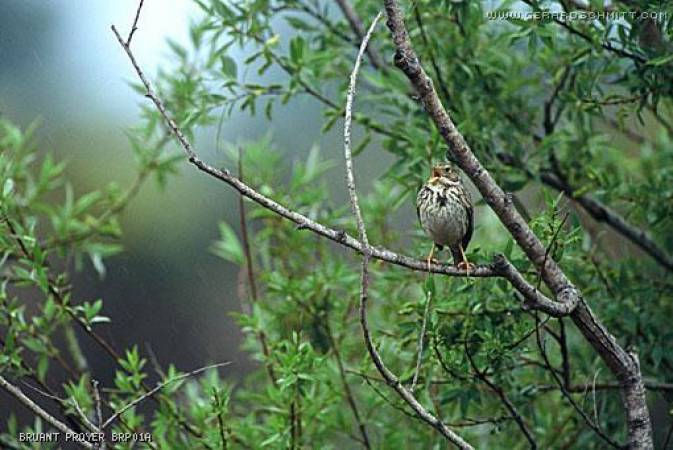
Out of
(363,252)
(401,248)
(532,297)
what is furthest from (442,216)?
(363,252)

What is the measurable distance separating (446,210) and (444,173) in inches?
6.1

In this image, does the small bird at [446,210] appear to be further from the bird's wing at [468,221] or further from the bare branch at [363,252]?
the bare branch at [363,252]

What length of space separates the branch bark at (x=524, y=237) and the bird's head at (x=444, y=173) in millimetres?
738

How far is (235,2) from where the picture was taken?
11.5ft

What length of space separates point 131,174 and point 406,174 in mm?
3187

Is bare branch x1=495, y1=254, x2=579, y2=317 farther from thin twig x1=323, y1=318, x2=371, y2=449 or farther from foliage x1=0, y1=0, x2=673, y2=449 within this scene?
thin twig x1=323, y1=318, x2=371, y2=449

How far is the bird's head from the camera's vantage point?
3.41m

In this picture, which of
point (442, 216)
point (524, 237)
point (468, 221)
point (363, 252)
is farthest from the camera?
point (468, 221)

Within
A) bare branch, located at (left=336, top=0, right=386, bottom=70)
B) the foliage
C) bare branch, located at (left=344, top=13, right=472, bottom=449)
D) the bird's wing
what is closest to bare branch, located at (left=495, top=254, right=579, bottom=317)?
the foliage

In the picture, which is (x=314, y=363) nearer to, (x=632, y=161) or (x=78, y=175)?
(x=632, y=161)

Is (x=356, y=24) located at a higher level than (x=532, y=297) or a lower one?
higher

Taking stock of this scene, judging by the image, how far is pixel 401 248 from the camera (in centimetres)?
397

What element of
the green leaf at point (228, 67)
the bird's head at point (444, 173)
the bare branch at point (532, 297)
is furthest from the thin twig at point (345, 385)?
the bare branch at point (532, 297)

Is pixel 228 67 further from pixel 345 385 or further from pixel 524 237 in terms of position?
pixel 524 237
